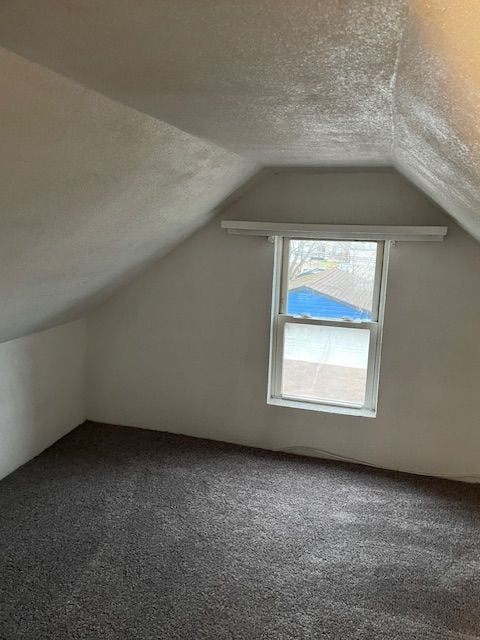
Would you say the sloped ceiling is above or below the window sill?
above

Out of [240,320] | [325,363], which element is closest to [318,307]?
[325,363]

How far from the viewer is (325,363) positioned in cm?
378

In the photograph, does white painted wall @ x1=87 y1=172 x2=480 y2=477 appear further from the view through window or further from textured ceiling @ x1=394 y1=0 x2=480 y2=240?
textured ceiling @ x1=394 y1=0 x2=480 y2=240

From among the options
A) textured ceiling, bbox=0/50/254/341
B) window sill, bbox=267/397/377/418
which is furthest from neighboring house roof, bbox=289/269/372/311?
textured ceiling, bbox=0/50/254/341

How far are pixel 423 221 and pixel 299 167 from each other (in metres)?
0.83

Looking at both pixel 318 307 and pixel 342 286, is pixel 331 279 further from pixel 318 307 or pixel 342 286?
pixel 318 307

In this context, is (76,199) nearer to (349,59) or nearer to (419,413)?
(349,59)

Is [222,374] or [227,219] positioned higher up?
[227,219]

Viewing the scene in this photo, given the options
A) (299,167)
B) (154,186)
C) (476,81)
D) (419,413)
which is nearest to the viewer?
(476,81)

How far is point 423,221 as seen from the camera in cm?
337

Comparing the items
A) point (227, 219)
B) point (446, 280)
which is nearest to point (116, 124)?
point (227, 219)

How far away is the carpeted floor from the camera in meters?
2.27

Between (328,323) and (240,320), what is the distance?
0.60 meters

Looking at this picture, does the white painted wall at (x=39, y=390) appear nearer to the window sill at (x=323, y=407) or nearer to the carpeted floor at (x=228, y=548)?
the carpeted floor at (x=228, y=548)
